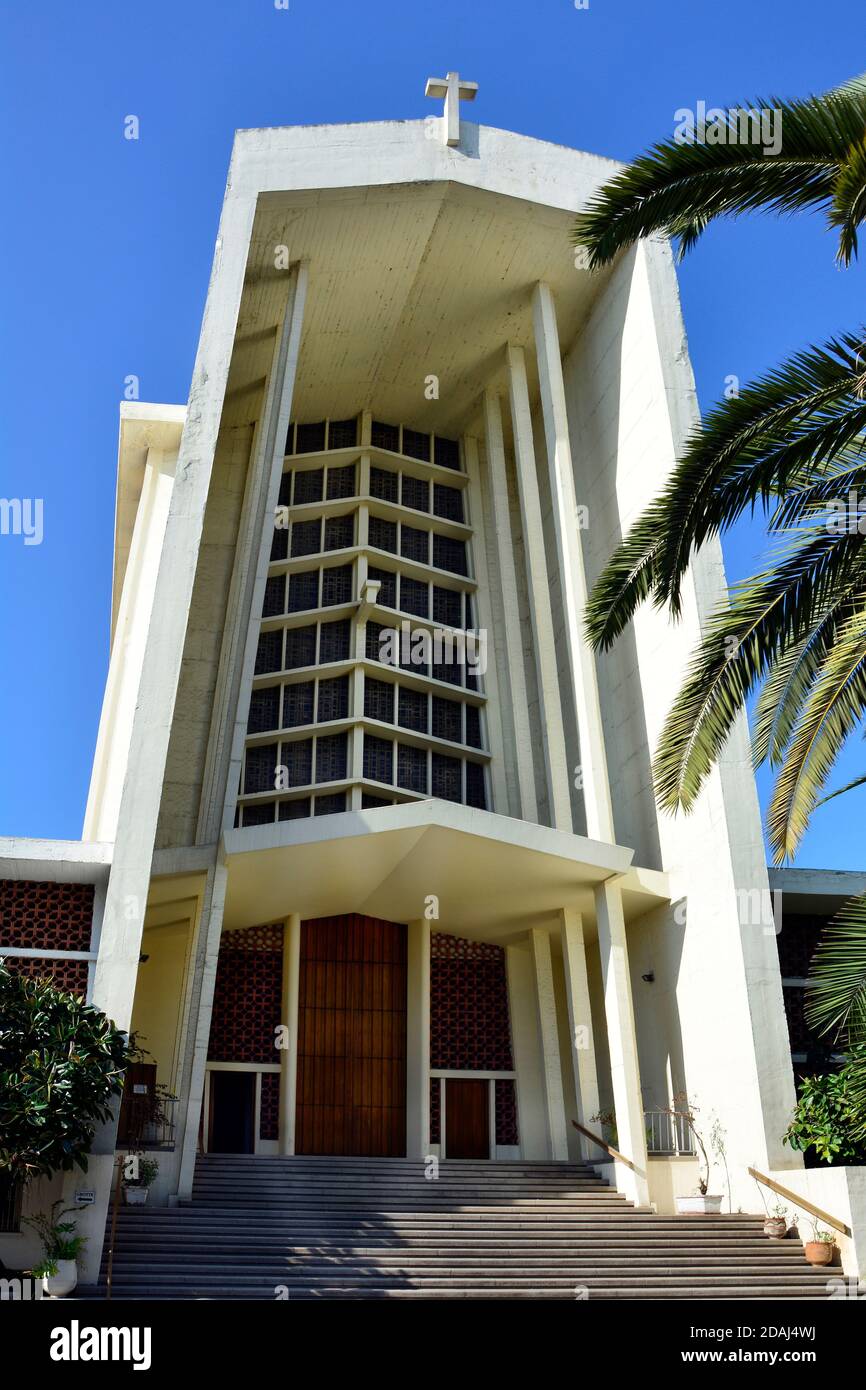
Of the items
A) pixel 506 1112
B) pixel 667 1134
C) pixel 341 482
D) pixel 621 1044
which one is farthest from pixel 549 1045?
pixel 341 482

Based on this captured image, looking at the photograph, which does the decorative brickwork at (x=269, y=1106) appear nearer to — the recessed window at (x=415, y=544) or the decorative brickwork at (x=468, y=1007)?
the decorative brickwork at (x=468, y=1007)

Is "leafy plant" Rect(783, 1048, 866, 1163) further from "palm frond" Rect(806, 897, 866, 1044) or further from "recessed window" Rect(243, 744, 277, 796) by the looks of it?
"recessed window" Rect(243, 744, 277, 796)

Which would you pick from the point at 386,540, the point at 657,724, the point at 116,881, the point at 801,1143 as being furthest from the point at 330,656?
the point at 801,1143

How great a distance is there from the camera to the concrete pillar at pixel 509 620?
19641 millimetres

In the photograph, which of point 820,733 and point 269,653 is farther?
point 269,653

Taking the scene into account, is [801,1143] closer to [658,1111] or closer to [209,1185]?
[658,1111]

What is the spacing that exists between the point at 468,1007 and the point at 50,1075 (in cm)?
852

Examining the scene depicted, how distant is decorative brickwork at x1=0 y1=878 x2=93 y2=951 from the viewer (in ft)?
45.6

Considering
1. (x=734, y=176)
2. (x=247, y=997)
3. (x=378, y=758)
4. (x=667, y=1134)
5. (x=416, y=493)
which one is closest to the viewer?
(x=734, y=176)

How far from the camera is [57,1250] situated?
1116cm

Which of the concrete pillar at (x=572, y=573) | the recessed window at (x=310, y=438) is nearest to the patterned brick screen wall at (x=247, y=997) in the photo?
the concrete pillar at (x=572, y=573)

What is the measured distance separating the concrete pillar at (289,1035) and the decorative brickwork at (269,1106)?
20 cm

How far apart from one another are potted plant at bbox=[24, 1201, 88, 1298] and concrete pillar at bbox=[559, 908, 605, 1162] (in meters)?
7.08

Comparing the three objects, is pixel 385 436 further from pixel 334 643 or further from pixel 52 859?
pixel 52 859
